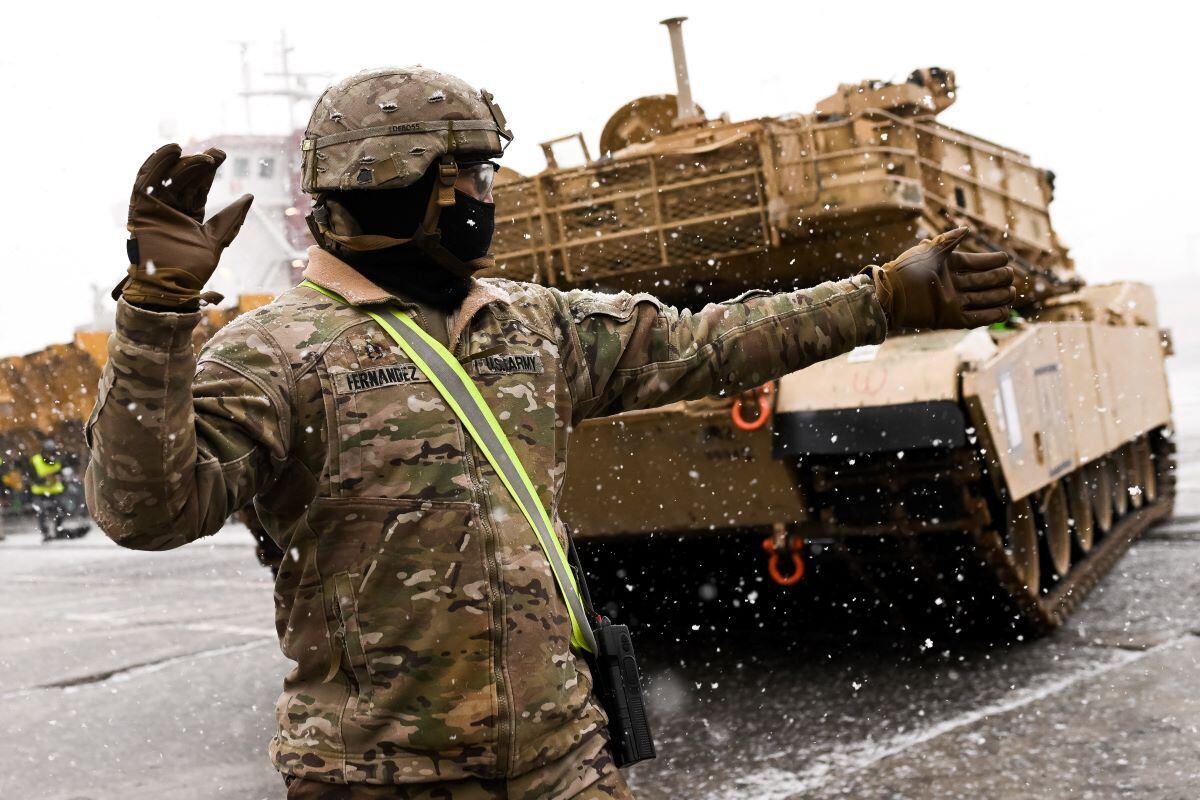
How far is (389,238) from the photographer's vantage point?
2.27 metres

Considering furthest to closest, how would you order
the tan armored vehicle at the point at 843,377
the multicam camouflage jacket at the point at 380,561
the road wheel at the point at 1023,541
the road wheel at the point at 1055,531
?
the road wheel at the point at 1055,531, the road wheel at the point at 1023,541, the tan armored vehicle at the point at 843,377, the multicam camouflage jacket at the point at 380,561

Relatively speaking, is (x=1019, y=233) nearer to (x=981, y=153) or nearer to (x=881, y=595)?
(x=981, y=153)

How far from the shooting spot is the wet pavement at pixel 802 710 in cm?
484

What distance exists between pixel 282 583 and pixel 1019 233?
24.0ft

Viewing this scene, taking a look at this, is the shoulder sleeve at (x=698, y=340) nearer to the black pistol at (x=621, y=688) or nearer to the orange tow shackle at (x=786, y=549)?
the black pistol at (x=621, y=688)

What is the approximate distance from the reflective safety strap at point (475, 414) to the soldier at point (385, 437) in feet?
0.05

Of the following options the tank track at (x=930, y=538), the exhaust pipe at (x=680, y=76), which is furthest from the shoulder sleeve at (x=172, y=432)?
the exhaust pipe at (x=680, y=76)

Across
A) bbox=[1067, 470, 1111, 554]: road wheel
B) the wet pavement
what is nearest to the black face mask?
the wet pavement

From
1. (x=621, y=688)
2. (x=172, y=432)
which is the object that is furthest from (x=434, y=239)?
(x=621, y=688)

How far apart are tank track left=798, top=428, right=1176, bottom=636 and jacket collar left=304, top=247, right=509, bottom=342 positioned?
408cm

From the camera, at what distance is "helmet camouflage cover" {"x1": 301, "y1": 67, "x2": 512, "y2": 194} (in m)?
2.28

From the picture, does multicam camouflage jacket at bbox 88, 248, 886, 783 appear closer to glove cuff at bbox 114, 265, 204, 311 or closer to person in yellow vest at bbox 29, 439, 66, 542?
glove cuff at bbox 114, 265, 204, 311

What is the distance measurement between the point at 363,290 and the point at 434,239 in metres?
0.14

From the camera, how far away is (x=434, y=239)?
7.47 ft
